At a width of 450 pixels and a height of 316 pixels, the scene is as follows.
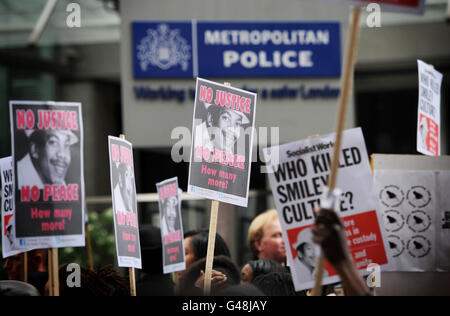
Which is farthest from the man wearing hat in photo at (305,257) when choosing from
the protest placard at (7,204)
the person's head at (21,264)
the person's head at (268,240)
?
the person's head at (268,240)

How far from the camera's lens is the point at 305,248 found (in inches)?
128

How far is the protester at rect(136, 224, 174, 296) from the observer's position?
4.61 m

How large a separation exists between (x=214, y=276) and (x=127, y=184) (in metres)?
0.79

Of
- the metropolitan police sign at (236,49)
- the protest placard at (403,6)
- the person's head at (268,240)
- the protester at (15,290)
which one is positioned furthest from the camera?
the metropolitan police sign at (236,49)

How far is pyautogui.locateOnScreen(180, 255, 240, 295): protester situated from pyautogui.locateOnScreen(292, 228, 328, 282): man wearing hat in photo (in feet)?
3.82

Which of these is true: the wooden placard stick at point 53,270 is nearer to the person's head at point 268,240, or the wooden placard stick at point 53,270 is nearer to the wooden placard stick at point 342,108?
the wooden placard stick at point 342,108

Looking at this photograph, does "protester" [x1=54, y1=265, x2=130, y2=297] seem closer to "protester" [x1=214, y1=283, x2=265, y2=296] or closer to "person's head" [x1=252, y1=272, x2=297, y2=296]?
"person's head" [x1=252, y1=272, x2=297, y2=296]

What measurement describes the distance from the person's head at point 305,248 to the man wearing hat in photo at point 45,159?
1.08m

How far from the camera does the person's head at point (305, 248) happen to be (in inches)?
127

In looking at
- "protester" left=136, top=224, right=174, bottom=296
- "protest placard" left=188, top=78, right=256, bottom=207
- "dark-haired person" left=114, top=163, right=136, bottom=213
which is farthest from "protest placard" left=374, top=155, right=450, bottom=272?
"protester" left=136, top=224, right=174, bottom=296

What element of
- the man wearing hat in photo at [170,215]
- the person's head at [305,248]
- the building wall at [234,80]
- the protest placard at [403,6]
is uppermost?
the building wall at [234,80]

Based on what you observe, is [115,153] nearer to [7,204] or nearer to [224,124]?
[224,124]

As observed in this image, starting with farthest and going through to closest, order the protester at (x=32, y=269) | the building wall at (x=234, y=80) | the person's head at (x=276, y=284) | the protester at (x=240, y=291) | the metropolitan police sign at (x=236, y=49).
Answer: the building wall at (x=234, y=80)
the metropolitan police sign at (x=236, y=49)
the protester at (x=32, y=269)
the person's head at (x=276, y=284)
the protester at (x=240, y=291)
